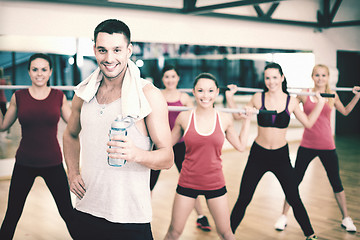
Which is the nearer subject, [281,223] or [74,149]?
[74,149]

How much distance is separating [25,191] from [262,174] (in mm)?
1655

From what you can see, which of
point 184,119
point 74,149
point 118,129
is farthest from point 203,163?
point 118,129

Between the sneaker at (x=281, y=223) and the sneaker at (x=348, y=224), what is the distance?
1.69ft

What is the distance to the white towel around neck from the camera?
146 centimetres

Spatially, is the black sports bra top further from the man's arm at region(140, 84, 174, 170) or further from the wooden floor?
the man's arm at region(140, 84, 174, 170)

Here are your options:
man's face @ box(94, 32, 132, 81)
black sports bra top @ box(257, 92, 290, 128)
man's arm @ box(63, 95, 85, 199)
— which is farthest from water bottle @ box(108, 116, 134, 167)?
black sports bra top @ box(257, 92, 290, 128)

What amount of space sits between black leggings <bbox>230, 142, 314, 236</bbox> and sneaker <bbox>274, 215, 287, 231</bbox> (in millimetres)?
603

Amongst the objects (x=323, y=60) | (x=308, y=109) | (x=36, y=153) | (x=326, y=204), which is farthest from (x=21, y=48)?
(x=323, y=60)

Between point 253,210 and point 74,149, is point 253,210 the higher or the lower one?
the lower one

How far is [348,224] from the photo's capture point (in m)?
3.58

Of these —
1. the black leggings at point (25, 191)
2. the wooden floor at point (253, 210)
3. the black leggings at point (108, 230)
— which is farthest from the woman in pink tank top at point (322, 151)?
the black leggings at point (108, 230)

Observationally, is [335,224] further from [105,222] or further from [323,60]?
[323,60]

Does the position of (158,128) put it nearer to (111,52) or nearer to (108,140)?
(108,140)

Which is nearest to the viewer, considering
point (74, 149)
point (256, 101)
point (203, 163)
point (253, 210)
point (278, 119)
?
point (74, 149)
